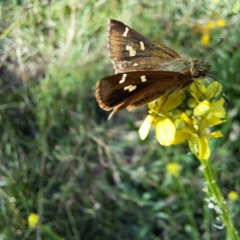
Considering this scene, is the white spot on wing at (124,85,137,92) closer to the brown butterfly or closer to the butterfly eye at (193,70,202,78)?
the brown butterfly

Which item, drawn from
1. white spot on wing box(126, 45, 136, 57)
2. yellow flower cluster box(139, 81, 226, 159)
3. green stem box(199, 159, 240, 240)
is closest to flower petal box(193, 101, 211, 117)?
yellow flower cluster box(139, 81, 226, 159)

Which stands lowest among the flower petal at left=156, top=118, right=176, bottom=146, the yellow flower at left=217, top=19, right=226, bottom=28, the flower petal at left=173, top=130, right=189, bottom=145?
the yellow flower at left=217, top=19, right=226, bottom=28

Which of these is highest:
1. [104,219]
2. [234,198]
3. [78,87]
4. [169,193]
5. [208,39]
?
[208,39]

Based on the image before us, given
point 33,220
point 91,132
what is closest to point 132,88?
point 33,220

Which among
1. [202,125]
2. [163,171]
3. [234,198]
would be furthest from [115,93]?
[163,171]

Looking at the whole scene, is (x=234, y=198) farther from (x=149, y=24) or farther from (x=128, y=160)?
(x=149, y=24)

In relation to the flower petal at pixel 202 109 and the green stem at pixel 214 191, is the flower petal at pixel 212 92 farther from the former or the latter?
the green stem at pixel 214 191
